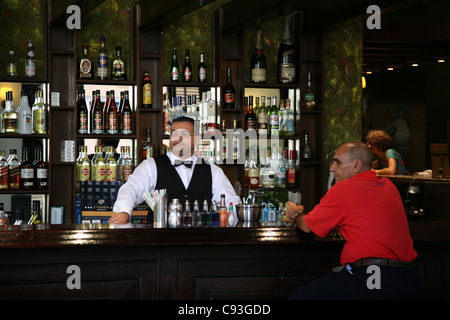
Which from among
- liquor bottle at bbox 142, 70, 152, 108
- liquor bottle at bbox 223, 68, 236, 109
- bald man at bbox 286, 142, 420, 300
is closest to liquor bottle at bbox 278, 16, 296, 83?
liquor bottle at bbox 223, 68, 236, 109

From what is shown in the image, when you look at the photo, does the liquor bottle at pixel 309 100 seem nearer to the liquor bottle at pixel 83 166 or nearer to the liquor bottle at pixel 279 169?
the liquor bottle at pixel 279 169

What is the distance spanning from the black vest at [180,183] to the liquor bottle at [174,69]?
1245 millimetres

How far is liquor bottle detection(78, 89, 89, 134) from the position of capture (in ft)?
15.5

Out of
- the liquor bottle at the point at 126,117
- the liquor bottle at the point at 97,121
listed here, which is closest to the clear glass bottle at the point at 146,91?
the liquor bottle at the point at 126,117

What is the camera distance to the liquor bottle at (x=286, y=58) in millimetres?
5074

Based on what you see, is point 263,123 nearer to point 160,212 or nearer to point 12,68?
Result: point 12,68

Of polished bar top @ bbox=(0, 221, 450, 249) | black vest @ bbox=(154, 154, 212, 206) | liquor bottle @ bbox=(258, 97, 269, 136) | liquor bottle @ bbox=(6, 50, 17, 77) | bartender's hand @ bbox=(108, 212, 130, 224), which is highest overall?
liquor bottle @ bbox=(6, 50, 17, 77)

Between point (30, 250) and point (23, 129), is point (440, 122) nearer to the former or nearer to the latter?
point (23, 129)

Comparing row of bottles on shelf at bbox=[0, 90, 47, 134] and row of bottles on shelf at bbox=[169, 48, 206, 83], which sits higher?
row of bottles on shelf at bbox=[169, 48, 206, 83]

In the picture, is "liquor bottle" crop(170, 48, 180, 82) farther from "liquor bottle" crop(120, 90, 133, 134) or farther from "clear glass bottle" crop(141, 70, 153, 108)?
"liquor bottle" crop(120, 90, 133, 134)

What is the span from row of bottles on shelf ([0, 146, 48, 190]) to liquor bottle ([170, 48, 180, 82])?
1.28 metres

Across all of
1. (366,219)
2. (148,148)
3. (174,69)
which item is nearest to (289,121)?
(174,69)
